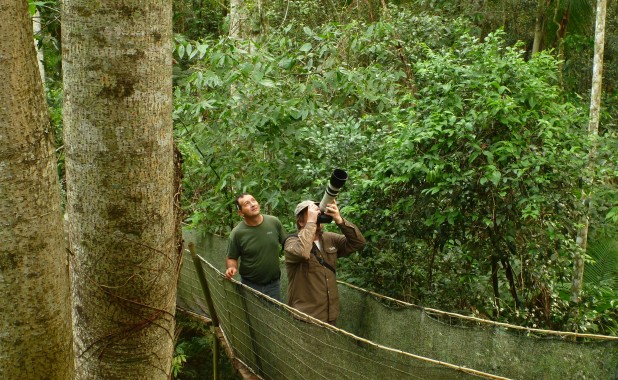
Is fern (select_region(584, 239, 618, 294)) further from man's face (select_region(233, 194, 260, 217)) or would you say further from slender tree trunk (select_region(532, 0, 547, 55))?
man's face (select_region(233, 194, 260, 217))

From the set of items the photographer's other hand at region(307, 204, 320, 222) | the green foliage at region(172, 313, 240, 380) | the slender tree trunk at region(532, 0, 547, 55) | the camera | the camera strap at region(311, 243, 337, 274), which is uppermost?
the slender tree trunk at region(532, 0, 547, 55)

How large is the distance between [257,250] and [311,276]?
74 centimetres

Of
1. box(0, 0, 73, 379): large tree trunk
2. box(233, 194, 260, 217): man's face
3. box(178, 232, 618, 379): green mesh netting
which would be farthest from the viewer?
box(233, 194, 260, 217): man's face

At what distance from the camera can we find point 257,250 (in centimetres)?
546

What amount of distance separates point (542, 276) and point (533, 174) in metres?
0.84

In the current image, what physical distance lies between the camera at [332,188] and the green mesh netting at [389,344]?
2.06ft

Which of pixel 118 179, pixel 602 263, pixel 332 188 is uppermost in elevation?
pixel 118 179

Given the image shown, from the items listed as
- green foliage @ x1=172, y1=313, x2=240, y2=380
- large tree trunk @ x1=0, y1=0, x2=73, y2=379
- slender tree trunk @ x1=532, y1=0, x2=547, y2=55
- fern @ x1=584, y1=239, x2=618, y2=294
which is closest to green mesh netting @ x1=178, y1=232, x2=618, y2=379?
large tree trunk @ x1=0, y1=0, x2=73, y2=379

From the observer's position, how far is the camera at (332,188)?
14.4 feet

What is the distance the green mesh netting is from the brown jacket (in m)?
0.26

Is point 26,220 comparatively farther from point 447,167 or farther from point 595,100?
point 595,100

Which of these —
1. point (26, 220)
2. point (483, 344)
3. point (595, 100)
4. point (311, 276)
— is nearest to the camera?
point (26, 220)

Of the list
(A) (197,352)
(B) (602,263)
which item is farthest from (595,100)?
(A) (197,352)

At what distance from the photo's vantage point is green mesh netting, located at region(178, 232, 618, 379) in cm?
333
